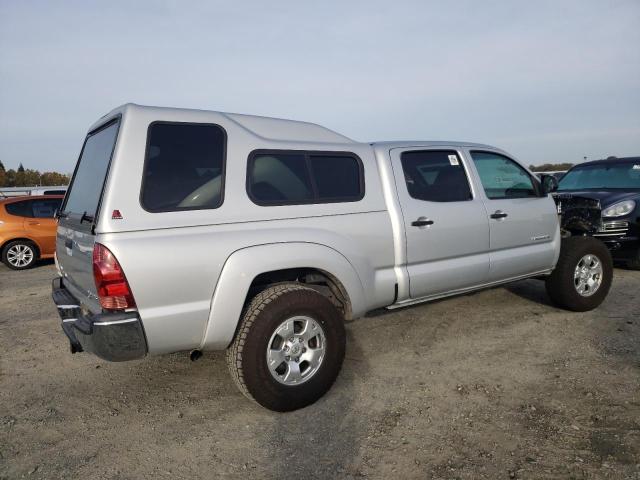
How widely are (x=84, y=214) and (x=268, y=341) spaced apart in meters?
1.39

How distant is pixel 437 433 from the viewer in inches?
108

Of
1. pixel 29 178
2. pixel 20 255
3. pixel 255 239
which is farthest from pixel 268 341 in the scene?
pixel 29 178

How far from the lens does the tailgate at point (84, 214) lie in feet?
8.96

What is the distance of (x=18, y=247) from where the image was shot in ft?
29.4

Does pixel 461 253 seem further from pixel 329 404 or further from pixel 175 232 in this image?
pixel 175 232

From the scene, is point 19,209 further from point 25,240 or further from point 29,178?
point 29,178

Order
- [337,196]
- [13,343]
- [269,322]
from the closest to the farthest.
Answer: [269,322] < [337,196] < [13,343]

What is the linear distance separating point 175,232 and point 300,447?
1437 millimetres

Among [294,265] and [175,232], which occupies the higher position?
[175,232]

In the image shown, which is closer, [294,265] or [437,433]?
[437,433]

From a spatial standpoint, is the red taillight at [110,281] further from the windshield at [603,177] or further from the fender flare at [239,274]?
the windshield at [603,177]

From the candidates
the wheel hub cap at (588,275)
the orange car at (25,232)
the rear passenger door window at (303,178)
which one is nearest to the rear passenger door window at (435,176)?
the rear passenger door window at (303,178)

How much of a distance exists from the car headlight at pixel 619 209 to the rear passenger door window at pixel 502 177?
2.78m

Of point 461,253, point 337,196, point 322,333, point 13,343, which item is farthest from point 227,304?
point 13,343
